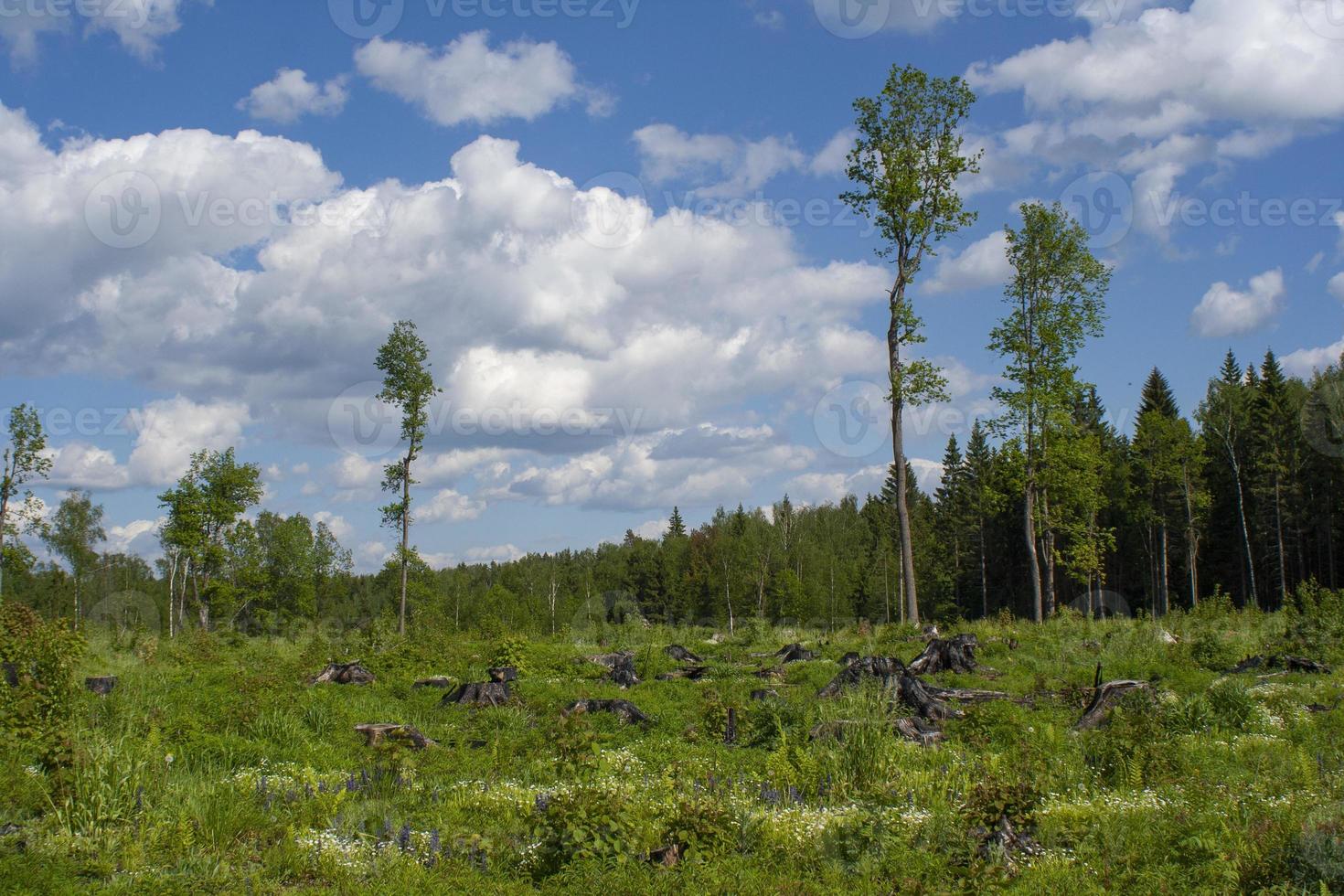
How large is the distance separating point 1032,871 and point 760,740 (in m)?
4.97

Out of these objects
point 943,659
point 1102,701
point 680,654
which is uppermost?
point 1102,701

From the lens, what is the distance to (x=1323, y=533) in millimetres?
53219

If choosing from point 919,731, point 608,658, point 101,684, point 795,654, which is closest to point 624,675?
point 608,658

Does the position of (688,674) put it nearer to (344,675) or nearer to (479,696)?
(479,696)

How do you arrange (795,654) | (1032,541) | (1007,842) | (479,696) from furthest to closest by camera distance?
(1032,541)
(795,654)
(479,696)
(1007,842)

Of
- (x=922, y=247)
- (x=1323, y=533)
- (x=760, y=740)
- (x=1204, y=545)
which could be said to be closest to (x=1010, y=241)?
(x=922, y=247)

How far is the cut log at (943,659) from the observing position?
54.0 feet

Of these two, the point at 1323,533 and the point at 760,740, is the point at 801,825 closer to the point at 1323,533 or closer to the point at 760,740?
the point at 760,740

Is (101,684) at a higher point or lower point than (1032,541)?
lower

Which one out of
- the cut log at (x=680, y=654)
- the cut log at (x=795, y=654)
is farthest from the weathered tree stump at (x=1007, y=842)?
the cut log at (x=680, y=654)

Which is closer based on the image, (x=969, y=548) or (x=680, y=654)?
(x=680, y=654)

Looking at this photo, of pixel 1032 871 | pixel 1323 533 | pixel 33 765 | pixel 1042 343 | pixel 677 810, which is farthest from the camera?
pixel 1323 533

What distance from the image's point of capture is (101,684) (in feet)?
45.6

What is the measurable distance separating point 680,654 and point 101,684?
11143 millimetres
